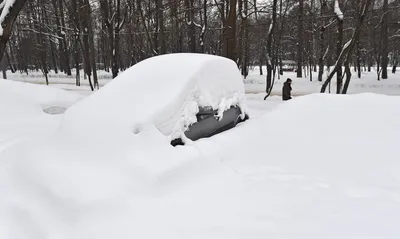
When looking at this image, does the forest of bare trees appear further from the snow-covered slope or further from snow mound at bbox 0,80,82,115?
the snow-covered slope

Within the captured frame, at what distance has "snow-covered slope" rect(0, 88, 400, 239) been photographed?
9.88 feet

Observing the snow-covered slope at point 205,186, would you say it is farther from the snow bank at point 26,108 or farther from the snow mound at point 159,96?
the snow bank at point 26,108

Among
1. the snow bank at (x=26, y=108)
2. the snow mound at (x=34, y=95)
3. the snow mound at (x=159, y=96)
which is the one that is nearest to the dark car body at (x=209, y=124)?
the snow mound at (x=159, y=96)

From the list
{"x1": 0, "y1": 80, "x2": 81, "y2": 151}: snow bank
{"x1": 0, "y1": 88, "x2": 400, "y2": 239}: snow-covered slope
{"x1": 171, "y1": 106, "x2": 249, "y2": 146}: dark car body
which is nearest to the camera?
{"x1": 0, "y1": 88, "x2": 400, "y2": 239}: snow-covered slope

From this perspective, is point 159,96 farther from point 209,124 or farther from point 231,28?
point 231,28

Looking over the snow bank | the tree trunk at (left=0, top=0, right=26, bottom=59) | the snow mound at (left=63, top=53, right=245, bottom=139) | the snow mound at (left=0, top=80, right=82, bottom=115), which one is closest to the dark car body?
the snow mound at (left=63, top=53, right=245, bottom=139)

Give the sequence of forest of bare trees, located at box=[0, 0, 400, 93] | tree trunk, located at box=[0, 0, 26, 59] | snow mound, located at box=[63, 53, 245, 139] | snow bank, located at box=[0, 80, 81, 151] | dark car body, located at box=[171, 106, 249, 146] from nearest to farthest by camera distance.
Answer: snow mound, located at box=[63, 53, 245, 139] < dark car body, located at box=[171, 106, 249, 146] < snow bank, located at box=[0, 80, 81, 151] < tree trunk, located at box=[0, 0, 26, 59] < forest of bare trees, located at box=[0, 0, 400, 93]

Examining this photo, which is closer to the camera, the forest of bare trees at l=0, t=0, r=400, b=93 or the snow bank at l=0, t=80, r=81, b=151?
the snow bank at l=0, t=80, r=81, b=151

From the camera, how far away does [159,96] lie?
4531 millimetres

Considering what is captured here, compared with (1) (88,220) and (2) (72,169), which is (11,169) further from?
(1) (88,220)

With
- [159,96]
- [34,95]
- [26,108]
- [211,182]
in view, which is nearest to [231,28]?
[34,95]

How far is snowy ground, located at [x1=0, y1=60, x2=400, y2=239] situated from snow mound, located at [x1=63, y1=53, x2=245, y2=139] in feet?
0.26

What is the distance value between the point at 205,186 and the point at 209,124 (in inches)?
62.1

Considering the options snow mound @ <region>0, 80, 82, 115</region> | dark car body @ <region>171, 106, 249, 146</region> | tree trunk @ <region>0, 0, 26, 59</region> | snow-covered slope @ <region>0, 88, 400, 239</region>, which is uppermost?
tree trunk @ <region>0, 0, 26, 59</region>
